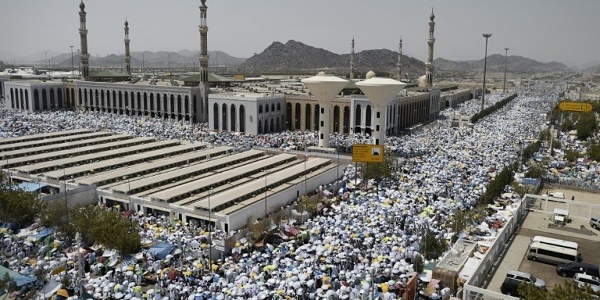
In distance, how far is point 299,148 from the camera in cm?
4053

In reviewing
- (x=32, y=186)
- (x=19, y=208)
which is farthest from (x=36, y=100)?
(x=19, y=208)

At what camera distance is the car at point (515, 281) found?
36.5 ft

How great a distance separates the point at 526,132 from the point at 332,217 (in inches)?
1345

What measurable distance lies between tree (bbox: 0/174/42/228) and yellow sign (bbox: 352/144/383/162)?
1705 centimetres

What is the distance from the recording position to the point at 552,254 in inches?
498

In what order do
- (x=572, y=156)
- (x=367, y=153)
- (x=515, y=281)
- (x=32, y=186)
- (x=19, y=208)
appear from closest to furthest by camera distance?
1. (x=515, y=281)
2. (x=19, y=208)
3. (x=32, y=186)
4. (x=367, y=153)
5. (x=572, y=156)

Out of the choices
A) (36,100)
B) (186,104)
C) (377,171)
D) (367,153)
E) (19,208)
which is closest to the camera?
(19,208)

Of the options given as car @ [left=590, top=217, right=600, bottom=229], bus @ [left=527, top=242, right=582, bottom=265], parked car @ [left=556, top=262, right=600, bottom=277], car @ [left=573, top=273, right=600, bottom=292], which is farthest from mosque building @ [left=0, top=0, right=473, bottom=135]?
car @ [left=573, top=273, right=600, bottom=292]

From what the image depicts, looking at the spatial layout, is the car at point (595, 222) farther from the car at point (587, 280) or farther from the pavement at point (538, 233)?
the car at point (587, 280)

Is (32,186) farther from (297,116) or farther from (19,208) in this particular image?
(297,116)

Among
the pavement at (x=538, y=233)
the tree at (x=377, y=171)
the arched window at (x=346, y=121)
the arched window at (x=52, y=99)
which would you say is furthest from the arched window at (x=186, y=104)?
the pavement at (x=538, y=233)

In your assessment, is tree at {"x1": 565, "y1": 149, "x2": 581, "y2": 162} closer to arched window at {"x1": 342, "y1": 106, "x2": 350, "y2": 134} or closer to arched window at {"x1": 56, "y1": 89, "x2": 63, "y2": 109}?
arched window at {"x1": 342, "y1": 106, "x2": 350, "y2": 134}

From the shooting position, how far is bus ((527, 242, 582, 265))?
1255cm

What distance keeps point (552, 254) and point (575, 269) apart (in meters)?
0.75
